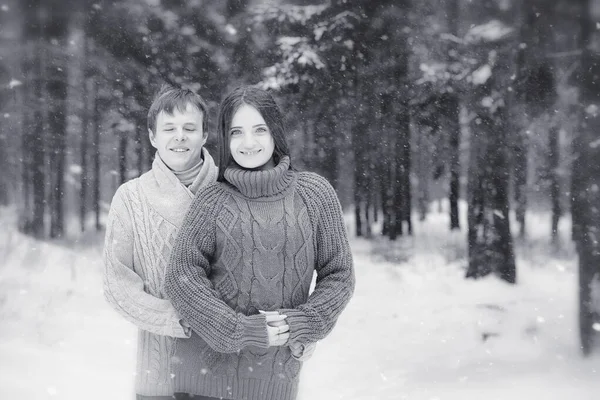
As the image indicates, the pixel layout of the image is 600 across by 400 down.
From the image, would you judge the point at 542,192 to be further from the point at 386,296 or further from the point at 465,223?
the point at 386,296

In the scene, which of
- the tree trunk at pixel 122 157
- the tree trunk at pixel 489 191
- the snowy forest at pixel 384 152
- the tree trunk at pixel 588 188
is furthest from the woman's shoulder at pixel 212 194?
the tree trunk at pixel 122 157

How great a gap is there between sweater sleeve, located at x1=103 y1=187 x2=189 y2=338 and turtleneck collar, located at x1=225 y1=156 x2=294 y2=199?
1.58 feet

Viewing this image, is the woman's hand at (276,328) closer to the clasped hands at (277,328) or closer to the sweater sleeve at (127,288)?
the clasped hands at (277,328)

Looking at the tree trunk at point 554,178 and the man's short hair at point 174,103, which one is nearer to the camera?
the man's short hair at point 174,103

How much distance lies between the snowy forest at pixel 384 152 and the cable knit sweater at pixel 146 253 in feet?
10.8

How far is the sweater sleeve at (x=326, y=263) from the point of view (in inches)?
70.6

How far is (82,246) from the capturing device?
25.2ft

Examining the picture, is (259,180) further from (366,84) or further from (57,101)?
(57,101)

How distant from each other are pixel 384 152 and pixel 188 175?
5.11 m

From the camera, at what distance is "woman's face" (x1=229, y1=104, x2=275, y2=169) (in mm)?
1804

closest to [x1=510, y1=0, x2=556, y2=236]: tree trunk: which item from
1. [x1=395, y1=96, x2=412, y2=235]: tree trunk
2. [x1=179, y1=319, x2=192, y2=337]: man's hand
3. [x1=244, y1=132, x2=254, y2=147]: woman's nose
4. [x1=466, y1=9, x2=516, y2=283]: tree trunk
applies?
[x1=466, y1=9, x2=516, y2=283]: tree trunk

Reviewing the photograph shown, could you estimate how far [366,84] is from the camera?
677 cm

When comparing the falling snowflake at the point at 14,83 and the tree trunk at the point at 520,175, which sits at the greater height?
the falling snowflake at the point at 14,83

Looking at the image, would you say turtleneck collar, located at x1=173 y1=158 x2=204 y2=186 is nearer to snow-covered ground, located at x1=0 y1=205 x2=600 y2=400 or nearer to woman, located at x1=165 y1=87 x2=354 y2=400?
woman, located at x1=165 y1=87 x2=354 y2=400
